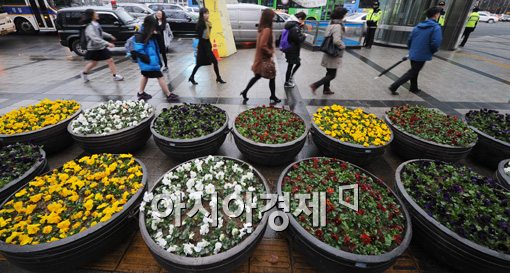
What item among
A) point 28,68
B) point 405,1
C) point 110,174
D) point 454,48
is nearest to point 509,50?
point 454,48

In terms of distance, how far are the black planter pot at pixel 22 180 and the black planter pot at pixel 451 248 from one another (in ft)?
12.9

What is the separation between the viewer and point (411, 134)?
3.39 meters

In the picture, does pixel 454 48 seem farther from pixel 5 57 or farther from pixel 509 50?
pixel 5 57

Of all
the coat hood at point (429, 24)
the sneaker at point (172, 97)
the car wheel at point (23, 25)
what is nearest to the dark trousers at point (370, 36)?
the coat hood at point (429, 24)

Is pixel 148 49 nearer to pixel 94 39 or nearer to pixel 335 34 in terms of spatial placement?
pixel 94 39

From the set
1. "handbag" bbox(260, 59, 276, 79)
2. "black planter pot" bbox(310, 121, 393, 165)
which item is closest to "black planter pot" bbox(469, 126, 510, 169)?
"black planter pot" bbox(310, 121, 393, 165)

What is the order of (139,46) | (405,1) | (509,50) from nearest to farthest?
(139,46) < (405,1) < (509,50)

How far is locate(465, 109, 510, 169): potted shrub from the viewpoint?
3.31m

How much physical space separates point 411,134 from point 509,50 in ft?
49.8

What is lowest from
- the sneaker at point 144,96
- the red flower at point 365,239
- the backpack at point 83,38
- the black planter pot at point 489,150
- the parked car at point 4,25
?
the sneaker at point 144,96

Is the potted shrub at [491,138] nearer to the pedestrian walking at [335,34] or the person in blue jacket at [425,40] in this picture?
the person in blue jacket at [425,40]

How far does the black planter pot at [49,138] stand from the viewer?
Result: 3205mm

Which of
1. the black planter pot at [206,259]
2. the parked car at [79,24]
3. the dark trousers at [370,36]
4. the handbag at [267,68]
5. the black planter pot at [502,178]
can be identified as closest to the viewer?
the black planter pot at [206,259]

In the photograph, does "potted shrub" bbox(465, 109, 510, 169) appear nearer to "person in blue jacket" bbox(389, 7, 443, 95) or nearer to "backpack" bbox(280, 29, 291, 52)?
"person in blue jacket" bbox(389, 7, 443, 95)
